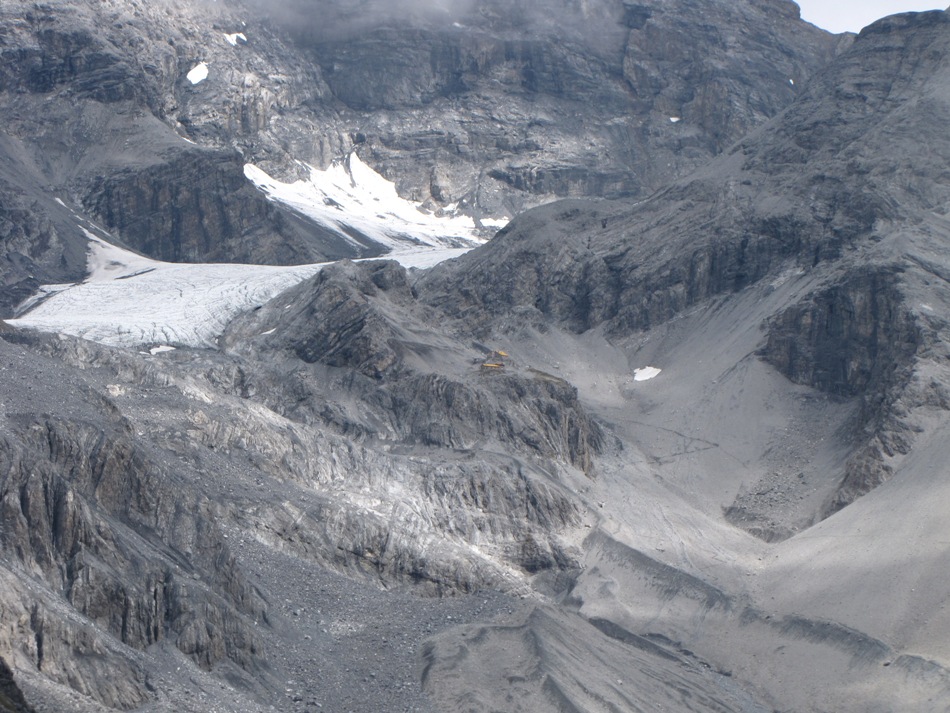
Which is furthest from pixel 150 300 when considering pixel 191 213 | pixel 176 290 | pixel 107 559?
pixel 107 559

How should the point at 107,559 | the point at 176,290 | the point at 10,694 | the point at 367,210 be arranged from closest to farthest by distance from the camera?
the point at 10,694 < the point at 107,559 < the point at 176,290 < the point at 367,210

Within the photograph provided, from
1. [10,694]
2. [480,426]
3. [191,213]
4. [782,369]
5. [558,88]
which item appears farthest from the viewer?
[558,88]

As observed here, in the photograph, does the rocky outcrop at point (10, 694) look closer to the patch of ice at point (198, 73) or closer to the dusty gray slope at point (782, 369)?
the dusty gray slope at point (782, 369)

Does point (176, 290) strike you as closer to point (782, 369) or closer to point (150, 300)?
point (150, 300)

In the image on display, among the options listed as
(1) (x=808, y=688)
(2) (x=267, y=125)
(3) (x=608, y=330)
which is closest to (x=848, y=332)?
(3) (x=608, y=330)

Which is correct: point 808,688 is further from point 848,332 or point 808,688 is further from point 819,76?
point 819,76

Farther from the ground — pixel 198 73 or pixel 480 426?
pixel 198 73

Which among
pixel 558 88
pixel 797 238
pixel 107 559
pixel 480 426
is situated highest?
pixel 558 88

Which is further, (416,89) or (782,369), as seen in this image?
(416,89)
